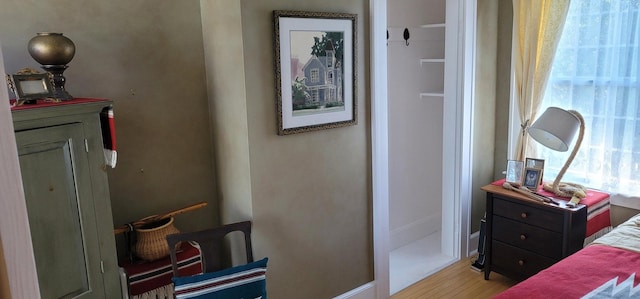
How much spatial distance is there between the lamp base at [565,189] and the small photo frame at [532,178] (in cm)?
8

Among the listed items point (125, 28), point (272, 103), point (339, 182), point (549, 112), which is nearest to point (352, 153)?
point (339, 182)

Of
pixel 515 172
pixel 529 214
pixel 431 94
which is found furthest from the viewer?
Result: pixel 431 94

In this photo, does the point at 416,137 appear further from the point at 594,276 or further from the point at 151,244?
the point at 151,244

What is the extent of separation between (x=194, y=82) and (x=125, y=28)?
1.47 feet

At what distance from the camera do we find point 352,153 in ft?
8.88

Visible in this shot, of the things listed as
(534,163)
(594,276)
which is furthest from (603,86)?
(594,276)

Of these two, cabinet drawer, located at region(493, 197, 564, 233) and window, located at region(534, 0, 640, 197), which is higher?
window, located at region(534, 0, 640, 197)

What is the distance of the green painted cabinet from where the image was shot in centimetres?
168

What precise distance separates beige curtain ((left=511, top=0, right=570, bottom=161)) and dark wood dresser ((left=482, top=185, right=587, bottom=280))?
0.45 metres

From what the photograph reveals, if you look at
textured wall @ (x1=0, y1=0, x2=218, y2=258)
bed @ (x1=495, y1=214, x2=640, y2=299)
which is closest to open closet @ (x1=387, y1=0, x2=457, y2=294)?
bed @ (x1=495, y1=214, x2=640, y2=299)

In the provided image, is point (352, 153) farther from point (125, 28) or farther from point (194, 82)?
point (125, 28)

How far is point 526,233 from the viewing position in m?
2.88

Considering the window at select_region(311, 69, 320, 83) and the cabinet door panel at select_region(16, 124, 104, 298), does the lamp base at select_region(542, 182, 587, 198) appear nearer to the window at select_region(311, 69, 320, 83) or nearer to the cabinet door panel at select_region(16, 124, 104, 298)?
the window at select_region(311, 69, 320, 83)

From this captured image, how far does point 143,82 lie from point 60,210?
33.2 inches
